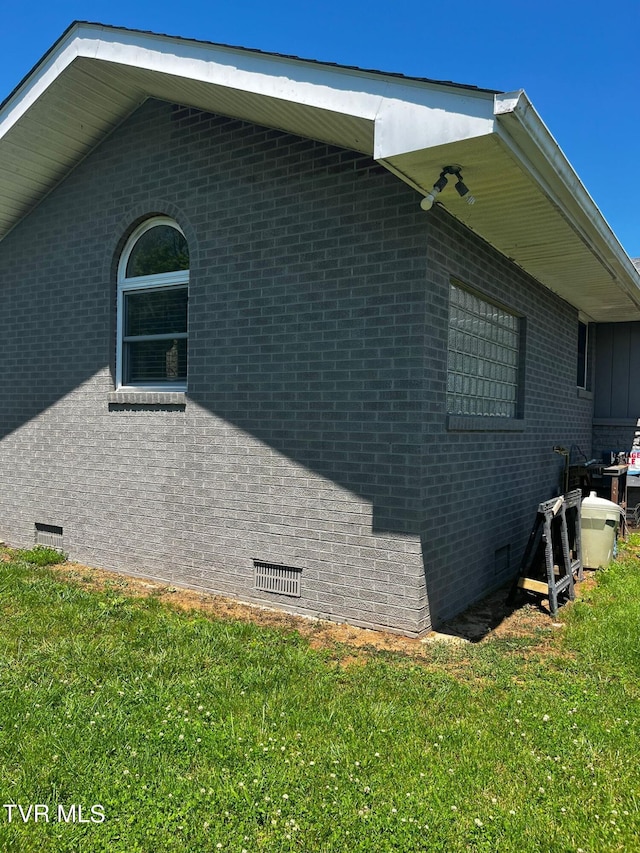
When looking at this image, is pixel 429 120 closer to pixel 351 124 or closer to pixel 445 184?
pixel 445 184

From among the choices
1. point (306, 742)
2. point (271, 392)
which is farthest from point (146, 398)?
point (306, 742)

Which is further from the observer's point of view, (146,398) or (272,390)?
(146,398)

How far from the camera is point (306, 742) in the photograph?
3.39 m

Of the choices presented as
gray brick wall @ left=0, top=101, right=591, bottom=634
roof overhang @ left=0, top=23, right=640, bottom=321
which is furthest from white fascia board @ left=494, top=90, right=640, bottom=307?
gray brick wall @ left=0, top=101, right=591, bottom=634

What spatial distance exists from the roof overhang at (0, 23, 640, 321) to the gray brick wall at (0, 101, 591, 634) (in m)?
0.28

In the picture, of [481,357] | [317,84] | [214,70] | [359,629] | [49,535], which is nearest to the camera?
[317,84]

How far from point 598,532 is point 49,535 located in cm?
663

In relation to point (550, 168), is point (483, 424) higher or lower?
lower

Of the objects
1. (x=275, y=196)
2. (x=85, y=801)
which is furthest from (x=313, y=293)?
(x=85, y=801)

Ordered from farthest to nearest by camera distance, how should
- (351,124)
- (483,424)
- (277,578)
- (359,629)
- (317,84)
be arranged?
(483,424), (277,578), (359,629), (351,124), (317,84)

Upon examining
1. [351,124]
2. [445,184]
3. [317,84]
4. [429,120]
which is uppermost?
[317,84]

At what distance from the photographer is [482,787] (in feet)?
10.0

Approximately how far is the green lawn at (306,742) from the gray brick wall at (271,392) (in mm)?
1008

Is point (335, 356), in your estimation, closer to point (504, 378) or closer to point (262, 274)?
point (262, 274)
